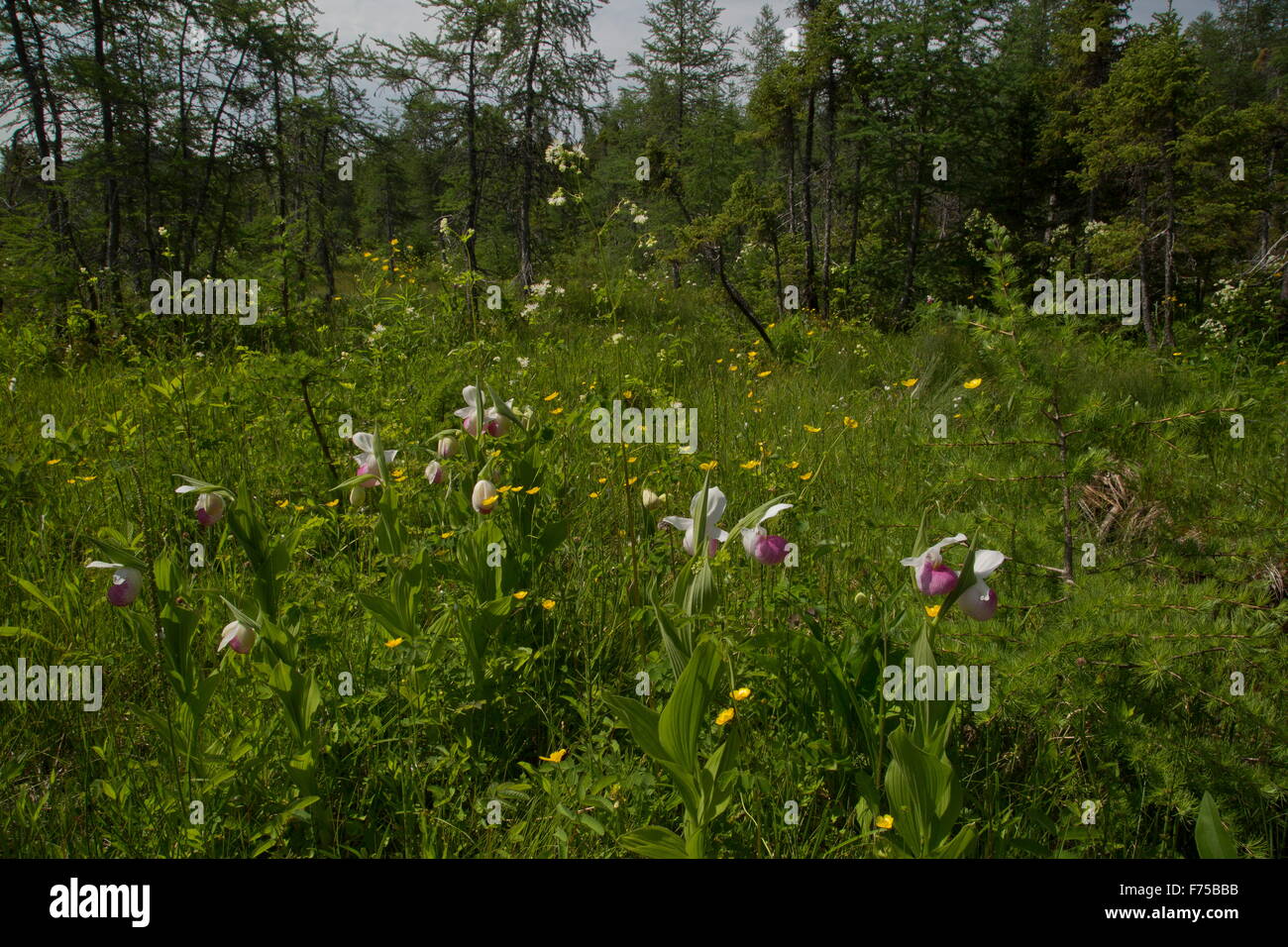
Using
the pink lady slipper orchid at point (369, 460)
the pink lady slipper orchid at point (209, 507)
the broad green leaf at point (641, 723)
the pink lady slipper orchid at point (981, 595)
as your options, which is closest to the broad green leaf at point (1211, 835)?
the pink lady slipper orchid at point (981, 595)

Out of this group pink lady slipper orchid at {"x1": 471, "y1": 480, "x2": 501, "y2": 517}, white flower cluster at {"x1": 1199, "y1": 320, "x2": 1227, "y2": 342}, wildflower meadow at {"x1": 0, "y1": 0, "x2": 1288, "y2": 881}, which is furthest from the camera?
white flower cluster at {"x1": 1199, "y1": 320, "x2": 1227, "y2": 342}

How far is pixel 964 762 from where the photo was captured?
1590 millimetres

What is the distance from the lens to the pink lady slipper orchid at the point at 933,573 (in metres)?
1.21

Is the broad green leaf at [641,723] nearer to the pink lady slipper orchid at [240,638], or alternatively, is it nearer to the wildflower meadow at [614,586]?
the wildflower meadow at [614,586]

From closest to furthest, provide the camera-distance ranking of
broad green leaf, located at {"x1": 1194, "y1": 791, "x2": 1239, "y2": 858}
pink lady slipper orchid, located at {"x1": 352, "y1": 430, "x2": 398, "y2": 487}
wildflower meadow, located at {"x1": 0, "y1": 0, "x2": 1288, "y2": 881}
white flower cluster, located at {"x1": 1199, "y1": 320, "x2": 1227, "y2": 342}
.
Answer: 1. broad green leaf, located at {"x1": 1194, "y1": 791, "x2": 1239, "y2": 858}
2. wildflower meadow, located at {"x1": 0, "y1": 0, "x2": 1288, "y2": 881}
3. pink lady slipper orchid, located at {"x1": 352, "y1": 430, "x2": 398, "y2": 487}
4. white flower cluster, located at {"x1": 1199, "y1": 320, "x2": 1227, "y2": 342}

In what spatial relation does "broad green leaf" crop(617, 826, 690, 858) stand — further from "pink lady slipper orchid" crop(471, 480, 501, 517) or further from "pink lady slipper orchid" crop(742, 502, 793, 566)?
"pink lady slipper orchid" crop(471, 480, 501, 517)

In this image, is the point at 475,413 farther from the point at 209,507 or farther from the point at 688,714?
the point at 688,714

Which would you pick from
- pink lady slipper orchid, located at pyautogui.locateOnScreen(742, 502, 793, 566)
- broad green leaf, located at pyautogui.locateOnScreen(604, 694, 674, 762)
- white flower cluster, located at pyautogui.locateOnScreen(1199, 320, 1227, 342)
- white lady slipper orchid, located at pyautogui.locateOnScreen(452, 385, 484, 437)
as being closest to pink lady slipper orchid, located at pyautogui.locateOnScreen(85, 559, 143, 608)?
white lady slipper orchid, located at pyautogui.locateOnScreen(452, 385, 484, 437)

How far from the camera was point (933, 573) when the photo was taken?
1.22 metres

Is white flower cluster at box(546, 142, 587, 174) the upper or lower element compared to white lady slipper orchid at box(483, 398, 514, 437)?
upper

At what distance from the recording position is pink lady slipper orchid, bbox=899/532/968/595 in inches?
47.5

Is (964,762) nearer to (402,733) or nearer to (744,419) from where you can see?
(402,733)

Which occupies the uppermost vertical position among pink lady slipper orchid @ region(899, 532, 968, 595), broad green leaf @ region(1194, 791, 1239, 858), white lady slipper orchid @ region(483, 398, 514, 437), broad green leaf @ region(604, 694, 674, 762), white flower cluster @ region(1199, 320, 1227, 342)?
white flower cluster @ region(1199, 320, 1227, 342)

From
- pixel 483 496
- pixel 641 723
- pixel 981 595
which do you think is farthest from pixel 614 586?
pixel 981 595
